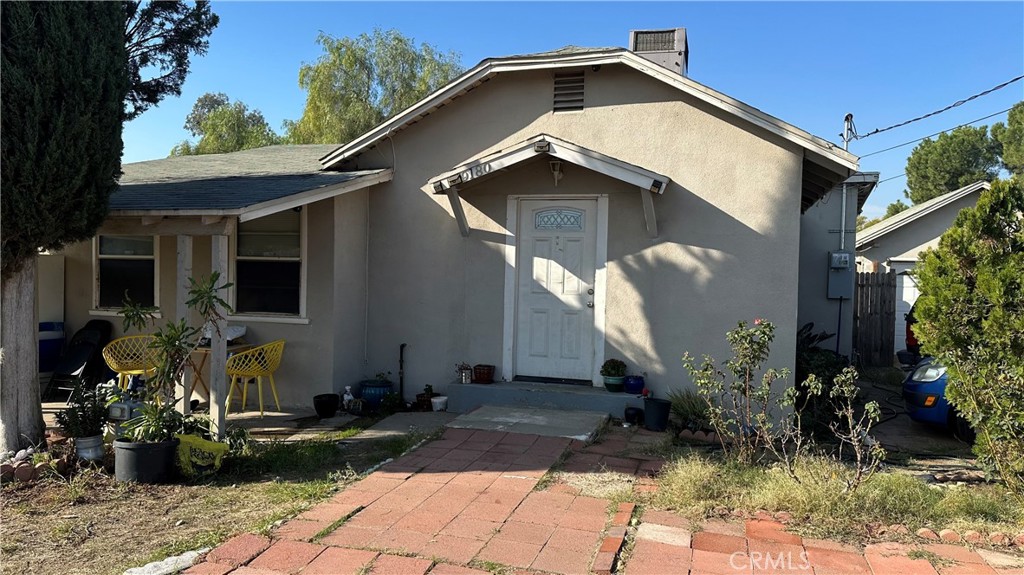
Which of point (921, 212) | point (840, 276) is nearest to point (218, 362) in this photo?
point (840, 276)

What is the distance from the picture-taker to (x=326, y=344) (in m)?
8.05

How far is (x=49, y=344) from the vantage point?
8.80 meters

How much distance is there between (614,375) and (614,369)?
68 mm

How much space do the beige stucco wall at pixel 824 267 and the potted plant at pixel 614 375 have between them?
18.8 feet

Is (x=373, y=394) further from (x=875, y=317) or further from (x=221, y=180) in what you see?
(x=875, y=317)

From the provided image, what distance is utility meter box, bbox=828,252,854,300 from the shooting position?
11.2 m

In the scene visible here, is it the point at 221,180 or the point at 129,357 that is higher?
the point at 221,180

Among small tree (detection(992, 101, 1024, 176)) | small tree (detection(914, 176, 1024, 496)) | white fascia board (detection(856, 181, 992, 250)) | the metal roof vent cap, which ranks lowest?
small tree (detection(914, 176, 1024, 496))

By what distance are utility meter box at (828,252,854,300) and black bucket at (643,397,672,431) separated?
19.3 ft

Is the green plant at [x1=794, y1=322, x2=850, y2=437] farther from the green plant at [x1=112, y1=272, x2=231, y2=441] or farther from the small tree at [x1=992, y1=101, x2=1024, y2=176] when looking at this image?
the small tree at [x1=992, y1=101, x2=1024, y2=176]

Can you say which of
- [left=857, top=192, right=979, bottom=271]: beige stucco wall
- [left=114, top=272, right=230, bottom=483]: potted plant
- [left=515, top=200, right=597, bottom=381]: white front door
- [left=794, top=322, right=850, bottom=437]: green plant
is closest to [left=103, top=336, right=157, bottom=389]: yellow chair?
[left=114, top=272, right=230, bottom=483]: potted plant

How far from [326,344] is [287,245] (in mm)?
1357

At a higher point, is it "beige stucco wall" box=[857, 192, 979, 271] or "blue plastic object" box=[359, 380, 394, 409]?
"beige stucco wall" box=[857, 192, 979, 271]

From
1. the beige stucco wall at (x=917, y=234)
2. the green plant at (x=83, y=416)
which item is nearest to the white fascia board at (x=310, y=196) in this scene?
the green plant at (x=83, y=416)
